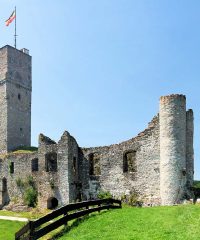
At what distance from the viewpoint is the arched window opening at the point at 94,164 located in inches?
1163

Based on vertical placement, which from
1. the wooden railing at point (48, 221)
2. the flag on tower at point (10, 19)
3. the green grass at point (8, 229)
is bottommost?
the green grass at point (8, 229)

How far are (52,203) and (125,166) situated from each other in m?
8.14

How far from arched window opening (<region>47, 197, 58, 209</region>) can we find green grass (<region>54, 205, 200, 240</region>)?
1524cm

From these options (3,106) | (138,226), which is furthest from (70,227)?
(3,106)

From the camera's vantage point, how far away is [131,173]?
88.1 feet

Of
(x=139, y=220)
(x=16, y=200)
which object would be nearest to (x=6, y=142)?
(x=16, y=200)

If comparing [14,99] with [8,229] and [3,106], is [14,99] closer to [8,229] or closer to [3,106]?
[3,106]

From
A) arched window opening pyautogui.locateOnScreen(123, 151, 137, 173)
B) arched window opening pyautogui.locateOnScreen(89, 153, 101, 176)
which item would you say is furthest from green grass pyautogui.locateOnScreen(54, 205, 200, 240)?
arched window opening pyautogui.locateOnScreen(89, 153, 101, 176)

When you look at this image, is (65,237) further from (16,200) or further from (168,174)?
(16,200)

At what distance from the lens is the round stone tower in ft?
77.7

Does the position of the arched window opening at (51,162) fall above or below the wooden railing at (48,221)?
above

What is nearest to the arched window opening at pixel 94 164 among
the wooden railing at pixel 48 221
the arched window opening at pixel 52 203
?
the arched window opening at pixel 52 203

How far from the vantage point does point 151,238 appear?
11672 mm

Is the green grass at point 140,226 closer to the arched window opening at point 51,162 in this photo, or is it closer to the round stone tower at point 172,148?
the round stone tower at point 172,148
